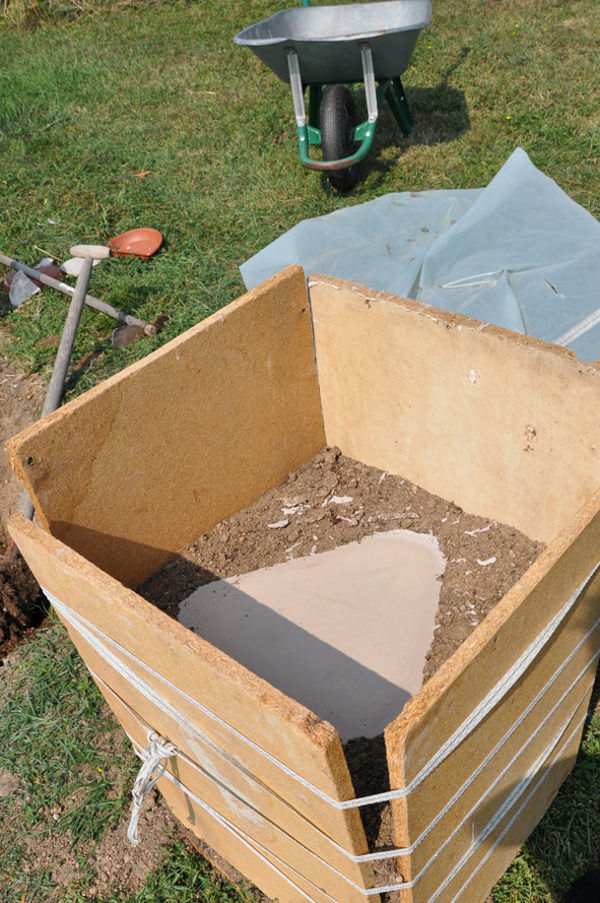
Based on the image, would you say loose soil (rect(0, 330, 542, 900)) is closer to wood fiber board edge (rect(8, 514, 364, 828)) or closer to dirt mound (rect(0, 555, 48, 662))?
dirt mound (rect(0, 555, 48, 662))

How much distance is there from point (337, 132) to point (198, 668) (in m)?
3.85

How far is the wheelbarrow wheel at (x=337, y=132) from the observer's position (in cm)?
450

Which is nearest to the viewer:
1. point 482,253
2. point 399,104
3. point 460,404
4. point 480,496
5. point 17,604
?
point 460,404

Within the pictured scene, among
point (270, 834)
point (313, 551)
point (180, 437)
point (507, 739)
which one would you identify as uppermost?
point (180, 437)

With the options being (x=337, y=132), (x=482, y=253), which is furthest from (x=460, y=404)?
(x=337, y=132)

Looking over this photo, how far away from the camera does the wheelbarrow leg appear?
4.94 metres

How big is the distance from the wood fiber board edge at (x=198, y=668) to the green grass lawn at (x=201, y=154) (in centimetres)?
91

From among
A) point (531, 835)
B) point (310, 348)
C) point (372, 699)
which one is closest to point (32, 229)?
point (310, 348)

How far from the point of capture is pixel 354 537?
2373 millimetres

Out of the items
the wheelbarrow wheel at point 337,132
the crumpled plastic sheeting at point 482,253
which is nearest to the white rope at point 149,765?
the crumpled plastic sheeting at point 482,253

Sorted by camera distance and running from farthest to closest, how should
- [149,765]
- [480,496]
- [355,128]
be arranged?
[355,128] < [480,496] < [149,765]

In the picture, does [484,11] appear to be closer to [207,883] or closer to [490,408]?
[490,408]

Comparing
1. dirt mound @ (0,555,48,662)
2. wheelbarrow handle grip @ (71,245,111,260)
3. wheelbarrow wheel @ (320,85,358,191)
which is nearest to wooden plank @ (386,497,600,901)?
dirt mound @ (0,555,48,662)

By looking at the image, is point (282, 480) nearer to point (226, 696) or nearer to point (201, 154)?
point (226, 696)
